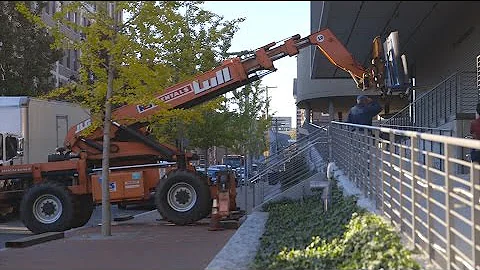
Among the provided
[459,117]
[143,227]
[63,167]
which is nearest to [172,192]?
[143,227]

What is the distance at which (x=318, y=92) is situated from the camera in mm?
34156

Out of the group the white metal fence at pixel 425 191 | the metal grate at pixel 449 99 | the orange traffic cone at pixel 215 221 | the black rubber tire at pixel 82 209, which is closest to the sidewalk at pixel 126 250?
the orange traffic cone at pixel 215 221

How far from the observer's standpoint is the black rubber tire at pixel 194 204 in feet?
48.5

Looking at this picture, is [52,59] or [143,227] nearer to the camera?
[143,227]

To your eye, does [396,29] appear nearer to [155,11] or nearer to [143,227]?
[155,11]

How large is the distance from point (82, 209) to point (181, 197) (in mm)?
2566

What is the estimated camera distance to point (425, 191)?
665 centimetres

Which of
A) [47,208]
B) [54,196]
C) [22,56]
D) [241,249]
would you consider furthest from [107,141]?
[22,56]

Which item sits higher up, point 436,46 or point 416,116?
point 436,46

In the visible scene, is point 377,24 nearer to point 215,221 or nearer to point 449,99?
point 215,221

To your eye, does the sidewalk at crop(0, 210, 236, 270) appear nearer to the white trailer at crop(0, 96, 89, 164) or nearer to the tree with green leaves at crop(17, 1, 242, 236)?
the tree with green leaves at crop(17, 1, 242, 236)

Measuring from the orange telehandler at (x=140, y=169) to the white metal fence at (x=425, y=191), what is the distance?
4.46 meters

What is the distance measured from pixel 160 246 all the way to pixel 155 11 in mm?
4080

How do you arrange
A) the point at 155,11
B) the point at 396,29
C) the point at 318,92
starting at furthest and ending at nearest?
the point at 318,92, the point at 155,11, the point at 396,29
